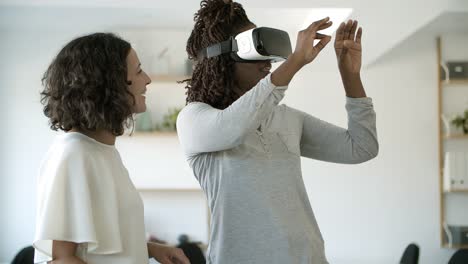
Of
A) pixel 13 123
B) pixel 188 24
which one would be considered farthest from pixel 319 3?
pixel 13 123

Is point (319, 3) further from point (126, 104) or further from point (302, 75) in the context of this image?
point (126, 104)

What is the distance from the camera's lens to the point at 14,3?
12.3 ft

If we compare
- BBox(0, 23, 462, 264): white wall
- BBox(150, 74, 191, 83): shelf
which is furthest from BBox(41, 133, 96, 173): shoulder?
BBox(0, 23, 462, 264): white wall

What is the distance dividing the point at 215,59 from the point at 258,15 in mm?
3143

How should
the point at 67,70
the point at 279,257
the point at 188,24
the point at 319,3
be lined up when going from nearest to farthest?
the point at 67,70 → the point at 279,257 → the point at 319,3 → the point at 188,24

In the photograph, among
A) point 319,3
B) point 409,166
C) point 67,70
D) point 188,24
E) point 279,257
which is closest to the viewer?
point 67,70

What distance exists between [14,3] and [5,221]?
2296mm

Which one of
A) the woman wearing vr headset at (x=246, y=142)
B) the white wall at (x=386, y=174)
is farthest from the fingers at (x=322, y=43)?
the white wall at (x=386, y=174)

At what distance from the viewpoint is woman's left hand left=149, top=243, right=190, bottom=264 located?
4.47ft

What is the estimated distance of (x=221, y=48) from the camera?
135 cm

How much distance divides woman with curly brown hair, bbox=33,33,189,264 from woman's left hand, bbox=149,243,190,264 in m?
0.14

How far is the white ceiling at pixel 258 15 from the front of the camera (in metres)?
3.64

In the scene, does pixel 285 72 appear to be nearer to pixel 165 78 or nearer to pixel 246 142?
pixel 246 142

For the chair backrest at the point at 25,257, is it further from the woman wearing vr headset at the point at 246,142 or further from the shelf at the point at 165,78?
the shelf at the point at 165,78
